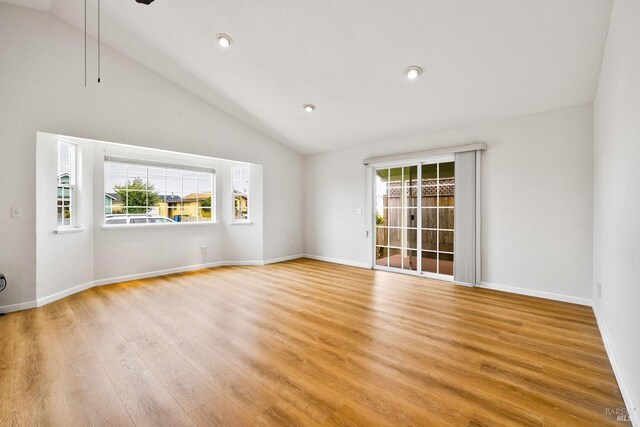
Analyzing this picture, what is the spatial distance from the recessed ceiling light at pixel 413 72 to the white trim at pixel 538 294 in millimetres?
3233

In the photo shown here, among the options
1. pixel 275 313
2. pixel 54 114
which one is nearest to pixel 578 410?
pixel 275 313

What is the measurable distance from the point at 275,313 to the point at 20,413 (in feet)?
6.61

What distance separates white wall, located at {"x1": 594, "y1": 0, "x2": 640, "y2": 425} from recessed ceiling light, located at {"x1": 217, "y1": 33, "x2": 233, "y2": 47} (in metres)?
3.68

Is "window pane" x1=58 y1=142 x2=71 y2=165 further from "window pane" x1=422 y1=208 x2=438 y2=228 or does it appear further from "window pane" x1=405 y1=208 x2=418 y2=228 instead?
"window pane" x1=422 y1=208 x2=438 y2=228

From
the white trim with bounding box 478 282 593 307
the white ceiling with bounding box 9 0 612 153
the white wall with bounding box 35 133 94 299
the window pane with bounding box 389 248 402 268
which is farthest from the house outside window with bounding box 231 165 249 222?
the white trim with bounding box 478 282 593 307

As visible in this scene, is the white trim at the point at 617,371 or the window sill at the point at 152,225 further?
the window sill at the point at 152,225

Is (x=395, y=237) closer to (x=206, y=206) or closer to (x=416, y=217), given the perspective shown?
(x=416, y=217)

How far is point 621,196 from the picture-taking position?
1946mm

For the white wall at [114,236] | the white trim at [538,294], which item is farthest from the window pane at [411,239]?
the white wall at [114,236]

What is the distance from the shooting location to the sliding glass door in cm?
464

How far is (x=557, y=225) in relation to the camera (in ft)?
11.9

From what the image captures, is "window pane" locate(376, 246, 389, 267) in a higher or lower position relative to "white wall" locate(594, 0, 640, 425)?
lower

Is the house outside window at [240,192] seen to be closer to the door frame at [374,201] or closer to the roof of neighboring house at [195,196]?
the roof of neighboring house at [195,196]

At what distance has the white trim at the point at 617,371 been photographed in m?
1.51
